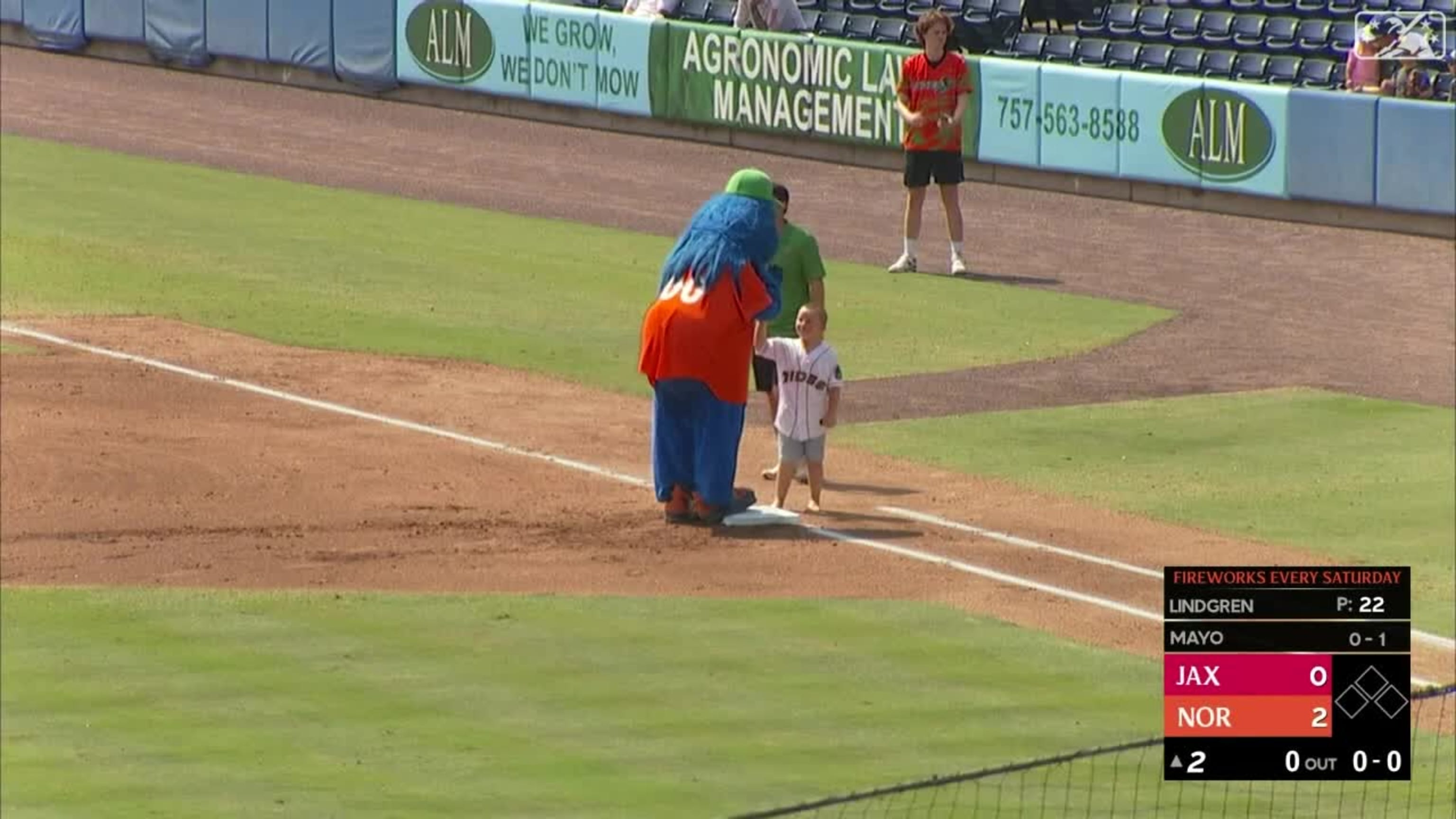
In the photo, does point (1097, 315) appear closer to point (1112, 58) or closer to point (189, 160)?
point (1112, 58)

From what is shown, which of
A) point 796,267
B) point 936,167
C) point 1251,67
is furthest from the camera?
point 1251,67

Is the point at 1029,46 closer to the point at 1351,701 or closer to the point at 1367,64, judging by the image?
the point at 1367,64

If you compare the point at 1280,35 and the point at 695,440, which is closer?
the point at 695,440

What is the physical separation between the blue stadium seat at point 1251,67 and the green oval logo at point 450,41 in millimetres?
9585

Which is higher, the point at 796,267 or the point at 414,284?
the point at 796,267

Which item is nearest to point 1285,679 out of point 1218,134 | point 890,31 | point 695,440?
point 695,440

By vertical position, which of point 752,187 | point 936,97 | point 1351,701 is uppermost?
point 752,187

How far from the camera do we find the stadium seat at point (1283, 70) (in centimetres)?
2823

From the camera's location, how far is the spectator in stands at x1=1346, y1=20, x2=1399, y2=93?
27000 mm

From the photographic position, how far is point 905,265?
79.7 feet

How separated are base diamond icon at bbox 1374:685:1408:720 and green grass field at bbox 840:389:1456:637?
6.47 meters

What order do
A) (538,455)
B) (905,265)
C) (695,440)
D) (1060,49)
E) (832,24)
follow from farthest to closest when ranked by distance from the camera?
(832,24)
(1060,49)
(905,265)
(538,455)
(695,440)

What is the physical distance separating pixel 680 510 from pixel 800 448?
2.49 feet

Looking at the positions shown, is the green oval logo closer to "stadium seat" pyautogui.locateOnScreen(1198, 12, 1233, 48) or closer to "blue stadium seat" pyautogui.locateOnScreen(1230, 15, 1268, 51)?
"stadium seat" pyautogui.locateOnScreen(1198, 12, 1233, 48)
